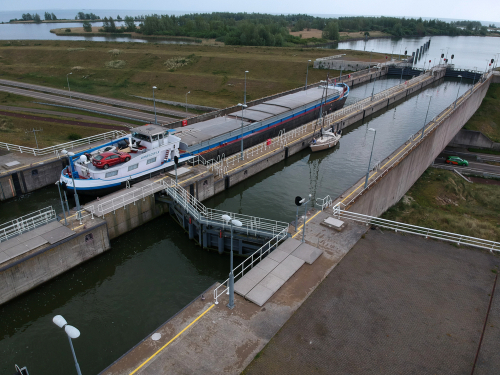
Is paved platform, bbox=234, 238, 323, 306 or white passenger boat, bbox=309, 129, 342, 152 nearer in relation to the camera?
paved platform, bbox=234, 238, 323, 306

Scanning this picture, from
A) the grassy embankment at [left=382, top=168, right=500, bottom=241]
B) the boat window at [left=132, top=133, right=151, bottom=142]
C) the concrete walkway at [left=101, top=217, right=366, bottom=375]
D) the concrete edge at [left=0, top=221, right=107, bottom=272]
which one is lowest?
the grassy embankment at [left=382, top=168, right=500, bottom=241]

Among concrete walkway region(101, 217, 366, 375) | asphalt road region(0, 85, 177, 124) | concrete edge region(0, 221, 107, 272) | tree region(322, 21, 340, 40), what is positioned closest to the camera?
concrete walkway region(101, 217, 366, 375)

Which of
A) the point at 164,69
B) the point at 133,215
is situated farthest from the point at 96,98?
the point at 133,215

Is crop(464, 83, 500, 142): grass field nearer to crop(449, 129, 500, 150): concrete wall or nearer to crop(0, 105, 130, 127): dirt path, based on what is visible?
crop(449, 129, 500, 150): concrete wall

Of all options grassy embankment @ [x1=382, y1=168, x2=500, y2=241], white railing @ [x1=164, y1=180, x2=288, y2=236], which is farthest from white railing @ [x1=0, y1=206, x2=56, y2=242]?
grassy embankment @ [x1=382, y1=168, x2=500, y2=241]

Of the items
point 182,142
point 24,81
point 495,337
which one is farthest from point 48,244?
point 24,81

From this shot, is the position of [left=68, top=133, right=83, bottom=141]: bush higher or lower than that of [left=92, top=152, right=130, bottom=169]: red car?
lower

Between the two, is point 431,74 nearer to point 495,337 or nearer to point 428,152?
point 428,152
